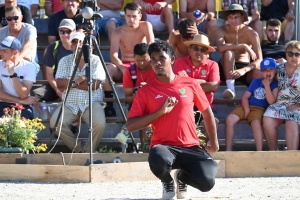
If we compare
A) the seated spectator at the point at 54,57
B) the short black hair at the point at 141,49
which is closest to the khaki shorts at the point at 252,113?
the short black hair at the point at 141,49

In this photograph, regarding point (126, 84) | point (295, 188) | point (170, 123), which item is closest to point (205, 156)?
point (170, 123)

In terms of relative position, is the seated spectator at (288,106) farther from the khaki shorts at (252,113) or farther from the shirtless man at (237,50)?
the shirtless man at (237,50)

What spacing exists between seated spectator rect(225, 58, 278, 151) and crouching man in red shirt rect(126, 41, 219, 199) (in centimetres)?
251

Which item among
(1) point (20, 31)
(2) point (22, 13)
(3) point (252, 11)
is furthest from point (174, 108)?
(2) point (22, 13)

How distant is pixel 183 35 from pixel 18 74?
2.33 metres

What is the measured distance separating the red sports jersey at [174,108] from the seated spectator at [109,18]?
4.59m

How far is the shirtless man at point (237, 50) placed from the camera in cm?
1048

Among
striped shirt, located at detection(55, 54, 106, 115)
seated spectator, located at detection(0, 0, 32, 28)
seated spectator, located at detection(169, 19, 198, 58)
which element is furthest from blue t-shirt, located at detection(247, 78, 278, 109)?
seated spectator, located at detection(0, 0, 32, 28)

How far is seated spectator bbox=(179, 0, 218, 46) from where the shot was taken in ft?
37.7

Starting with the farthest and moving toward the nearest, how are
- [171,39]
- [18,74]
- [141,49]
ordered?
[171,39]
[18,74]
[141,49]

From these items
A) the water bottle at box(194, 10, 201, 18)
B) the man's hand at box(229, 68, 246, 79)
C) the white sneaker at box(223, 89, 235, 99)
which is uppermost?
the water bottle at box(194, 10, 201, 18)

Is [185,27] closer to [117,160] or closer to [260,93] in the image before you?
[260,93]

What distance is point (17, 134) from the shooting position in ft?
30.1

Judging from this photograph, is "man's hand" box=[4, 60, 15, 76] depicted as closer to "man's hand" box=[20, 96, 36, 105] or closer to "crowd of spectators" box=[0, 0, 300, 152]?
"crowd of spectators" box=[0, 0, 300, 152]
